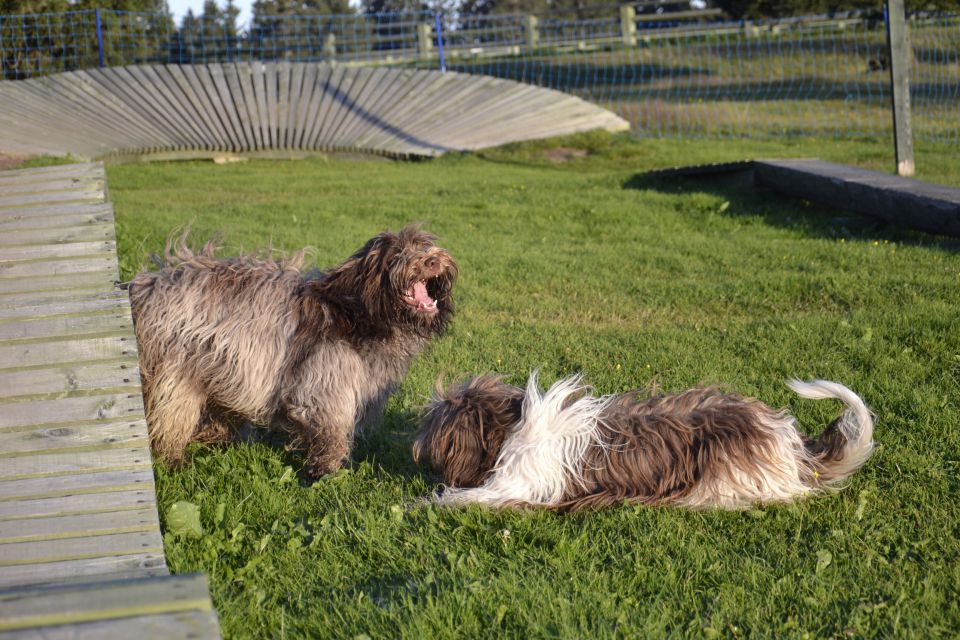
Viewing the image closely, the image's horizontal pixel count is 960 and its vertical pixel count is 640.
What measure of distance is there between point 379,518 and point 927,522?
7.27 ft

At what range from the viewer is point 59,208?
6148 mm

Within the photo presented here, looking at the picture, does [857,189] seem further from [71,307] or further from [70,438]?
[70,438]

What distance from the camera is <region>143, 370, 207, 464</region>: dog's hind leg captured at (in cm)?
472

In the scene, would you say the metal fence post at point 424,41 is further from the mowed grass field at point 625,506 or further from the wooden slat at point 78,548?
the wooden slat at point 78,548

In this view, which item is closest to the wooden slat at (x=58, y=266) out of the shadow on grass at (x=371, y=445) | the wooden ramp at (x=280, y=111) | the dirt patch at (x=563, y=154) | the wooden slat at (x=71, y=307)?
the wooden slat at (x=71, y=307)

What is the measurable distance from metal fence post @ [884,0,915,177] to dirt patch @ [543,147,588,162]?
5301mm

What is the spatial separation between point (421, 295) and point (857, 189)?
6774mm

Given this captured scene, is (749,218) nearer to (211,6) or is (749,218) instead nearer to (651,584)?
(651,584)

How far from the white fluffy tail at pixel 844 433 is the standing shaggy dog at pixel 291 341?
169 centimetres

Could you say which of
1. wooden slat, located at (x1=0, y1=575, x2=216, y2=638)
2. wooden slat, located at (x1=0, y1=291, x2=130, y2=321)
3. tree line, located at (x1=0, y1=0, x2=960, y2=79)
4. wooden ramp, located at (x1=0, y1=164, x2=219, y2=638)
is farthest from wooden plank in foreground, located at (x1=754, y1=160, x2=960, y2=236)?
tree line, located at (x1=0, y1=0, x2=960, y2=79)

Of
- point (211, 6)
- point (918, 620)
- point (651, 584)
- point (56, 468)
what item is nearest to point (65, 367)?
point (56, 468)

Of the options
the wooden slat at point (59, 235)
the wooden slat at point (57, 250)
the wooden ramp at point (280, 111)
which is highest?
the wooden ramp at point (280, 111)

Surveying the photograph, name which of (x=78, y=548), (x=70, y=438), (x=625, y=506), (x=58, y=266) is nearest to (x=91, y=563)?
(x=78, y=548)

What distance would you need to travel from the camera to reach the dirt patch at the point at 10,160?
1259 cm
